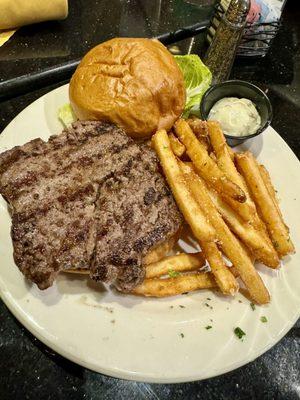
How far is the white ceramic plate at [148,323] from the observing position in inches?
73.4

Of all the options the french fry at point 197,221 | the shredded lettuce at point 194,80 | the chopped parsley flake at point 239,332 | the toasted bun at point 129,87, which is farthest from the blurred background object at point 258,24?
the chopped parsley flake at point 239,332

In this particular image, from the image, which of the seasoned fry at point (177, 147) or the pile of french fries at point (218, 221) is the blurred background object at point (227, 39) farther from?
the seasoned fry at point (177, 147)

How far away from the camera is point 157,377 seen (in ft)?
6.03

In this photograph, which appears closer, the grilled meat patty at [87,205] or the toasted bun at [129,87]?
the grilled meat patty at [87,205]

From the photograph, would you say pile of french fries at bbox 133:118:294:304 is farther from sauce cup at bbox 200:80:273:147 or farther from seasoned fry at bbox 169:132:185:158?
sauce cup at bbox 200:80:273:147

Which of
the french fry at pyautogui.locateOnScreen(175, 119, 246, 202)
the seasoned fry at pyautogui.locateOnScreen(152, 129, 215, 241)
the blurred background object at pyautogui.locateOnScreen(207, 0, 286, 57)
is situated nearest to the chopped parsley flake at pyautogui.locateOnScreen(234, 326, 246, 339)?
the seasoned fry at pyautogui.locateOnScreen(152, 129, 215, 241)

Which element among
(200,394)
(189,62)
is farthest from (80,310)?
(189,62)

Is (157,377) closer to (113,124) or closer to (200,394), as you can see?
(200,394)

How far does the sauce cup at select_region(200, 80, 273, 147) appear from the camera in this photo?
2.71 metres

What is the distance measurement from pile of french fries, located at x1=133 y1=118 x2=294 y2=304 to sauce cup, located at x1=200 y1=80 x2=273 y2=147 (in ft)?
1.56

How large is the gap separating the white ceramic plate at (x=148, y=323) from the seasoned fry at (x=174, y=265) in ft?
0.51

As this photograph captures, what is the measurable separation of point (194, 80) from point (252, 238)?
4.76 feet

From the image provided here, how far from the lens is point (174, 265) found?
2.09 metres

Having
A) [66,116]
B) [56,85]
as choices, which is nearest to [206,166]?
[66,116]
